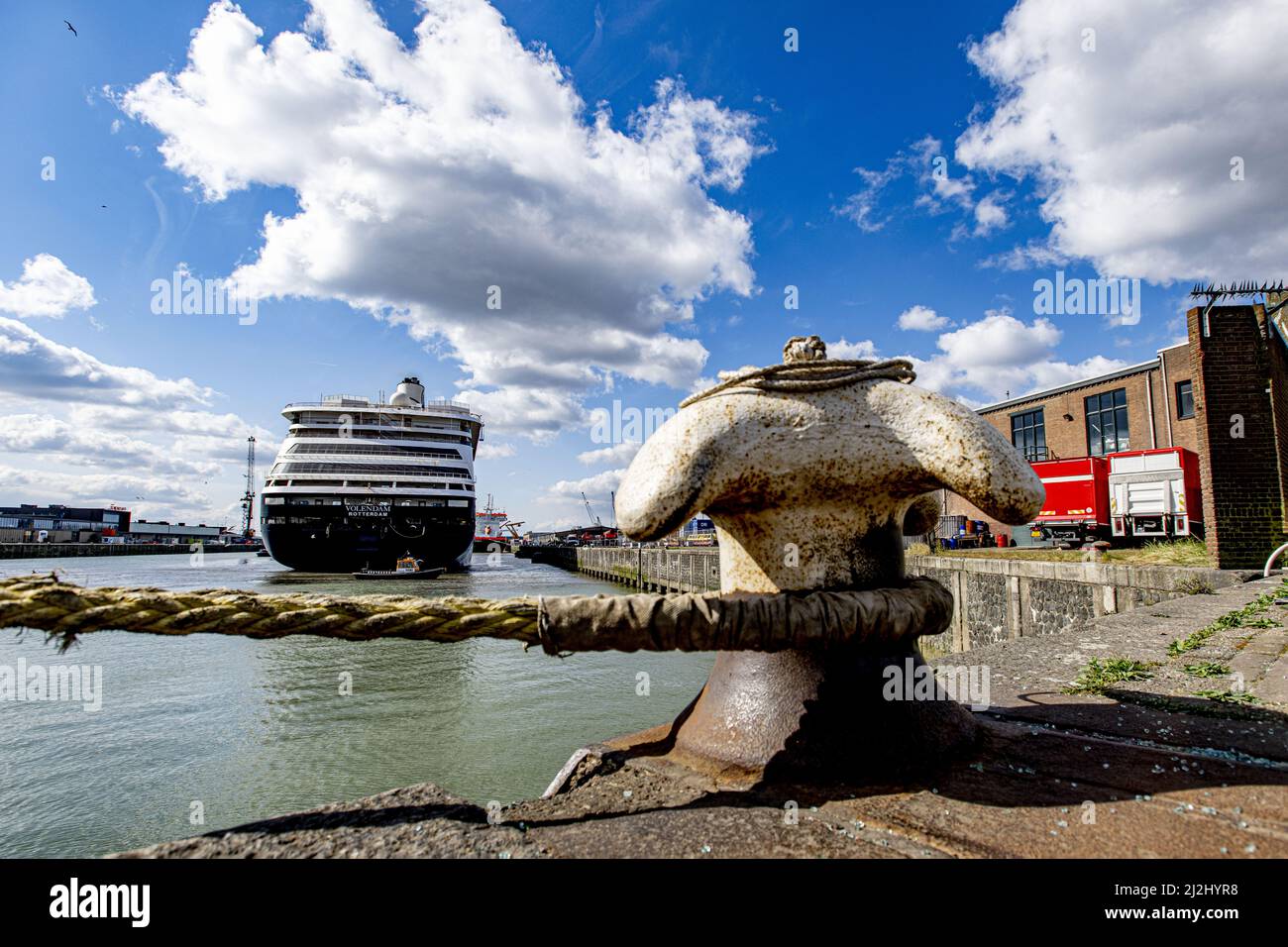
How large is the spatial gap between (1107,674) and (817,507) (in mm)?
2316

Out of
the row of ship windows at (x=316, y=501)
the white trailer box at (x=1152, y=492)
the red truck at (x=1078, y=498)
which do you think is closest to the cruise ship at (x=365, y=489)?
the row of ship windows at (x=316, y=501)

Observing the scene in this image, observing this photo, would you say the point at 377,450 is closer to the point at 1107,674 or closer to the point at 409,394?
the point at 409,394

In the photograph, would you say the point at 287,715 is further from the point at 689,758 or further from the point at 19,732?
the point at 689,758

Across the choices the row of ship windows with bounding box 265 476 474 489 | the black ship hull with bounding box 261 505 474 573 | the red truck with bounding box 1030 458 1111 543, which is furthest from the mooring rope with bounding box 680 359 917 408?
the row of ship windows with bounding box 265 476 474 489

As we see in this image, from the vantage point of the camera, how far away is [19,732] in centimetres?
714

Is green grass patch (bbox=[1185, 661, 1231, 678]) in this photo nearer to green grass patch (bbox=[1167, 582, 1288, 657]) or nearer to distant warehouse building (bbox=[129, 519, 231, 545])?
green grass patch (bbox=[1167, 582, 1288, 657])

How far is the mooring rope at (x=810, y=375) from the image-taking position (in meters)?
1.97

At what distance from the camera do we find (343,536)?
31.9 meters

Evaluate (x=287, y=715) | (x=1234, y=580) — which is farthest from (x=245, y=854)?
(x=1234, y=580)

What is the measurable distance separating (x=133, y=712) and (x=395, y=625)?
8.70 meters

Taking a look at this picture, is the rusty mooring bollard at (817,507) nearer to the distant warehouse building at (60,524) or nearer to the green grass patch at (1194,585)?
the green grass patch at (1194,585)
